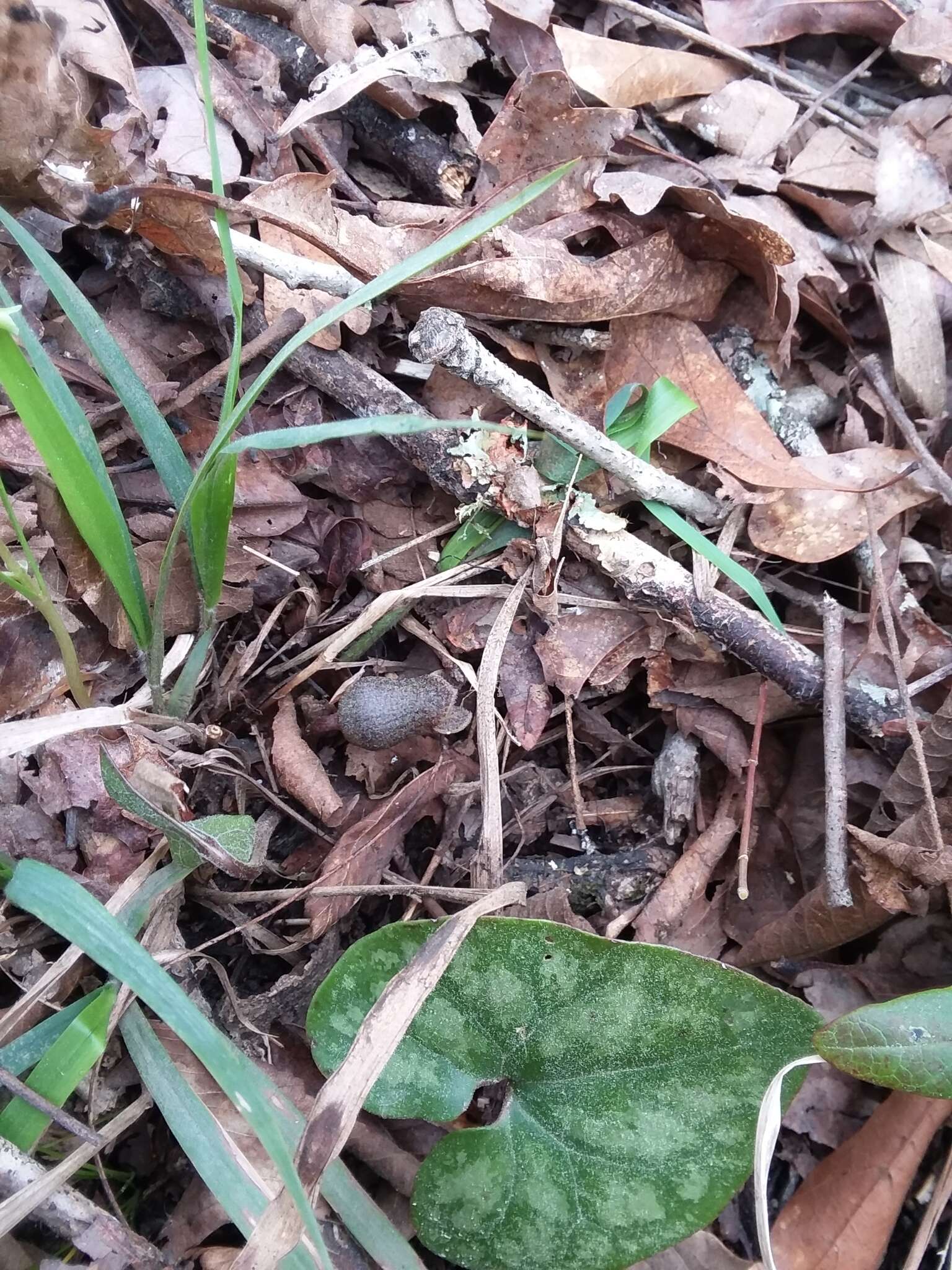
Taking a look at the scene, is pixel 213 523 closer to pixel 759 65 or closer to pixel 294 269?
pixel 294 269

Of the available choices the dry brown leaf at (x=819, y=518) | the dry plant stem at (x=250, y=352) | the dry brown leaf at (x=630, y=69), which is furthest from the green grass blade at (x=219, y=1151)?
the dry brown leaf at (x=630, y=69)

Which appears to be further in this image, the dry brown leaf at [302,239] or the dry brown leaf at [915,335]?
the dry brown leaf at [915,335]

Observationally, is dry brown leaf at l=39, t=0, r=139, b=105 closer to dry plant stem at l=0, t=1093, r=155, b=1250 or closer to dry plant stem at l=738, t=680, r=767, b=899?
dry plant stem at l=738, t=680, r=767, b=899

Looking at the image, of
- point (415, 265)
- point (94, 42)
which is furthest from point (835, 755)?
point (94, 42)

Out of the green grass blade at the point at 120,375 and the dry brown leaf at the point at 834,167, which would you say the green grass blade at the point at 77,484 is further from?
the dry brown leaf at the point at 834,167

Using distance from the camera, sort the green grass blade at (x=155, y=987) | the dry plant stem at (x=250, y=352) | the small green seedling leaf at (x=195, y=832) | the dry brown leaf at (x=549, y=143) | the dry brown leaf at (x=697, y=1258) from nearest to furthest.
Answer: the green grass blade at (x=155, y=987) < the small green seedling leaf at (x=195, y=832) < the dry brown leaf at (x=697, y=1258) < the dry plant stem at (x=250, y=352) < the dry brown leaf at (x=549, y=143)

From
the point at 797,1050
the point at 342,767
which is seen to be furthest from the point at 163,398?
the point at 797,1050
